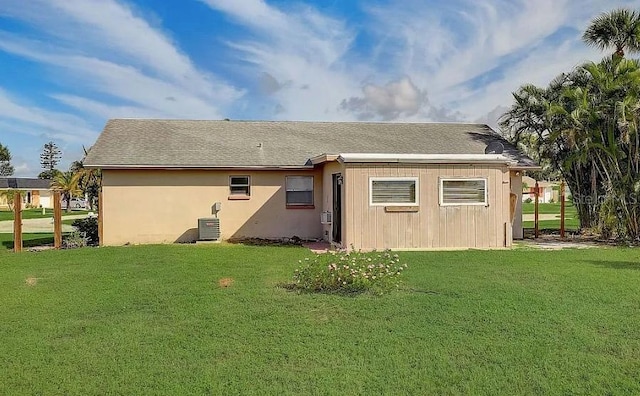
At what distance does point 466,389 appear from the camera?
4.23m

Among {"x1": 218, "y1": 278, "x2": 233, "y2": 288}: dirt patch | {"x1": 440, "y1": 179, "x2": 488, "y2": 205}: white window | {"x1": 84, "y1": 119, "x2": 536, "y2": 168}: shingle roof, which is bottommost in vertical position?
{"x1": 218, "y1": 278, "x2": 233, "y2": 288}: dirt patch

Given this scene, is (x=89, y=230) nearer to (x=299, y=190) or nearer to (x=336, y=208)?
(x=299, y=190)

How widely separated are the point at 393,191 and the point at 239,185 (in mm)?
5301

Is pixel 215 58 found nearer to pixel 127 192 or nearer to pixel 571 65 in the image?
pixel 127 192

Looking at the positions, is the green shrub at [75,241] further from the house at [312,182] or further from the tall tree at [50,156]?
the tall tree at [50,156]

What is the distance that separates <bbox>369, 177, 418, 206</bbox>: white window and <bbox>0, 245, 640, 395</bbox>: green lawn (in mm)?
4566

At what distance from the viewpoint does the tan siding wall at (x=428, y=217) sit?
14.0 m

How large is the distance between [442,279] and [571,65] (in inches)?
538

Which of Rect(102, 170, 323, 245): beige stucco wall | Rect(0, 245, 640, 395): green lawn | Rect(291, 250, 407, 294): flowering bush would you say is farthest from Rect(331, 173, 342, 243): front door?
Rect(291, 250, 407, 294): flowering bush

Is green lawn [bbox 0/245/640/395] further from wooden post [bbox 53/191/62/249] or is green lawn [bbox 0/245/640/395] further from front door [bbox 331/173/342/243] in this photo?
wooden post [bbox 53/191/62/249]

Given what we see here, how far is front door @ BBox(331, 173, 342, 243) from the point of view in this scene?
15.3m

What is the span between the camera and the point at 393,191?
14.2 meters

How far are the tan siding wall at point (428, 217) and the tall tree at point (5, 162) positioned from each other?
224 feet

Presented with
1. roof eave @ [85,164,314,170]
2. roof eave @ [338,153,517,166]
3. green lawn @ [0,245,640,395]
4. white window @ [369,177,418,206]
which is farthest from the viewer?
roof eave @ [85,164,314,170]
